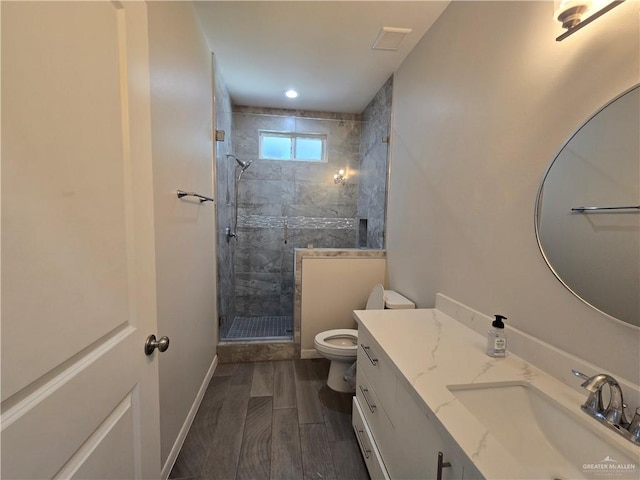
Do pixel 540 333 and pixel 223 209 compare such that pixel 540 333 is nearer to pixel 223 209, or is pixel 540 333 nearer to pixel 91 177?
pixel 91 177

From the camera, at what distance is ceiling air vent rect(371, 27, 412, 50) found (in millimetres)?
1847

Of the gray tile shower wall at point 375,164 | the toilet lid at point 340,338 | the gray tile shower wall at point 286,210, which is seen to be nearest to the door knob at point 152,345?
the toilet lid at point 340,338

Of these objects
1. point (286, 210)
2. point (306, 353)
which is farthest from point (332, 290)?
point (286, 210)

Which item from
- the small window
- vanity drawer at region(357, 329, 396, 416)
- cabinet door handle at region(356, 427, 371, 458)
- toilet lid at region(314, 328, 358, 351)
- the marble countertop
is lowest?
cabinet door handle at region(356, 427, 371, 458)

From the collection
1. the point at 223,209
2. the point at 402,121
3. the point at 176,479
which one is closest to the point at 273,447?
the point at 176,479

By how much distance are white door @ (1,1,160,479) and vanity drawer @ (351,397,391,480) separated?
0.92 meters

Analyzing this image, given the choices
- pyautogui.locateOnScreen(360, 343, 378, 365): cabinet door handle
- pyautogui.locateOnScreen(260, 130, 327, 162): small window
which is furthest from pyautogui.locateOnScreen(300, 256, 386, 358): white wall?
pyautogui.locateOnScreen(260, 130, 327, 162): small window

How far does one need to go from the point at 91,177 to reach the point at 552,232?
139 centimetres

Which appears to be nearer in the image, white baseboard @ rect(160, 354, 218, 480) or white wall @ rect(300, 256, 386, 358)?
white baseboard @ rect(160, 354, 218, 480)

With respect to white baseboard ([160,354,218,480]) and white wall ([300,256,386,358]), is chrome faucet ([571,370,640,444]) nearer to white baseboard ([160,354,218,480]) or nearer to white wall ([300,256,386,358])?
white baseboard ([160,354,218,480])

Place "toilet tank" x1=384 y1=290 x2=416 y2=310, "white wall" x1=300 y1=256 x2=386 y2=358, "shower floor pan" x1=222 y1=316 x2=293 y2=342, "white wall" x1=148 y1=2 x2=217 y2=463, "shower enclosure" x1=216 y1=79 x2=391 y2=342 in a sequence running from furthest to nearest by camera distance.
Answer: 1. "shower enclosure" x1=216 y1=79 x2=391 y2=342
2. "shower floor pan" x1=222 y1=316 x2=293 y2=342
3. "white wall" x1=300 y1=256 x2=386 y2=358
4. "toilet tank" x1=384 y1=290 x2=416 y2=310
5. "white wall" x1=148 y1=2 x2=217 y2=463

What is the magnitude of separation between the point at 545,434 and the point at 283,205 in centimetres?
311

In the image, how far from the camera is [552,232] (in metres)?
0.99

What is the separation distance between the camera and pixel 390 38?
193cm
